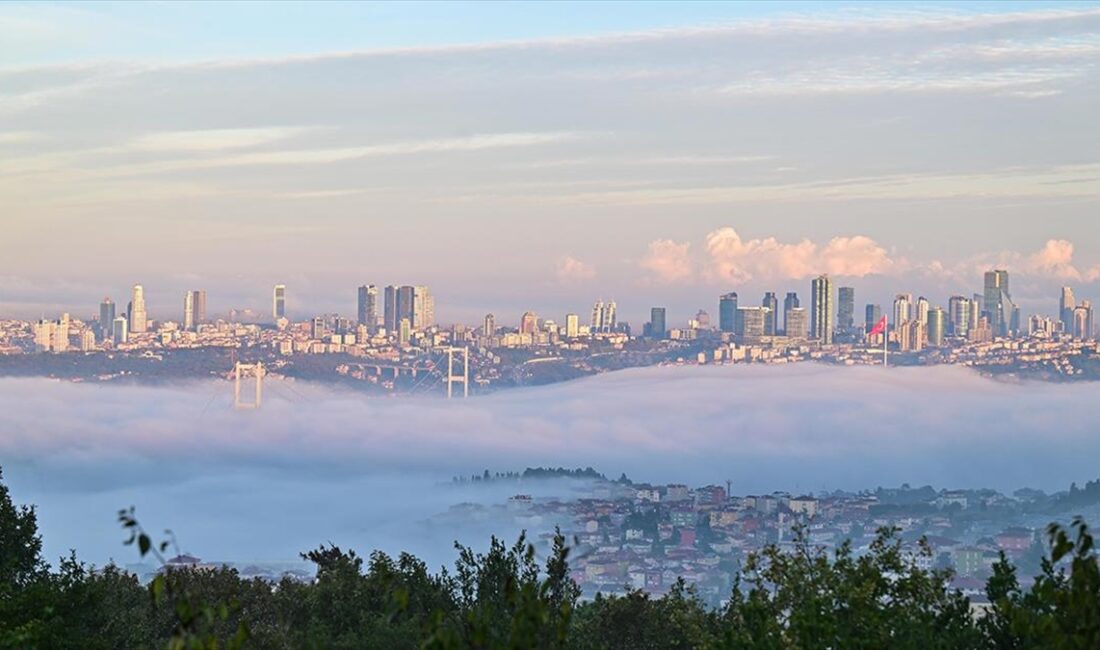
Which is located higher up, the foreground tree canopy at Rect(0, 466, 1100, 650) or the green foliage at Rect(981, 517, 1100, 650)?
the green foliage at Rect(981, 517, 1100, 650)

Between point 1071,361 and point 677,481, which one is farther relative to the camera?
point 1071,361

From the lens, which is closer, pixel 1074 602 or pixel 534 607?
pixel 534 607

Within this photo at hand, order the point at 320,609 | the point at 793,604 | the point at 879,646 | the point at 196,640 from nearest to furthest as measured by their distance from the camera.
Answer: the point at 196,640, the point at 879,646, the point at 793,604, the point at 320,609

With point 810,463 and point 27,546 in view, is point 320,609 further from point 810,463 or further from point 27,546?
point 810,463

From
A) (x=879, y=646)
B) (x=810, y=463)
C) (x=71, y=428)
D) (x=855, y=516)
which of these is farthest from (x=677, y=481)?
(x=879, y=646)

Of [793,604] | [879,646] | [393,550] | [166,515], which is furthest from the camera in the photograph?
[166,515]

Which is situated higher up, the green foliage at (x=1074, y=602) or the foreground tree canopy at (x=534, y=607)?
the green foliage at (x=1074, y=602)

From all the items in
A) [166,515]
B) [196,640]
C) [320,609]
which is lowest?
[166,515]

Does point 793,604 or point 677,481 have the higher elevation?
point 793,604
